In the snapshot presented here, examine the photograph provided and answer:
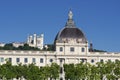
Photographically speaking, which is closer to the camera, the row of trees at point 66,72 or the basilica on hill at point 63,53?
the row of trees at point 66,72

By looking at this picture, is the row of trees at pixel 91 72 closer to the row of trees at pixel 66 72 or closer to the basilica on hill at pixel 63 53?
the row of trees at pixel 66 72

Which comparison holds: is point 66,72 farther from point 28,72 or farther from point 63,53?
point 63,53

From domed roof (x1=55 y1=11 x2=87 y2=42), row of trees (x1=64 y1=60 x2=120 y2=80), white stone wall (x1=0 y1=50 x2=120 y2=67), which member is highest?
domed roof (x1=55 y1=11 x2=87 y2=42)

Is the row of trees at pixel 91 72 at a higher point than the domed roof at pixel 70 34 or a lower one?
lower

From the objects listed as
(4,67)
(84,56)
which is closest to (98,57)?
(84,56)

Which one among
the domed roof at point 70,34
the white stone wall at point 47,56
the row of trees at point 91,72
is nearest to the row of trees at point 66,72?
the row of trees at point 91,72

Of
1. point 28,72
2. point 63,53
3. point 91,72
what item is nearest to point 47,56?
point 63,53

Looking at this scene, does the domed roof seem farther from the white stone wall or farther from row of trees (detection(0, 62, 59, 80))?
row of trees (detection(0, 62, 59, 80))

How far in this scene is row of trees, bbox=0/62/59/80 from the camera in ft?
404

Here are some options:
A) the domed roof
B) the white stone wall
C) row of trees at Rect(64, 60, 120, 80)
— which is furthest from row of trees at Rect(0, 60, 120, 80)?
the domed roof

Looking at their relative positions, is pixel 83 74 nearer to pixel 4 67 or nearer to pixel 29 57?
pixel 4 67

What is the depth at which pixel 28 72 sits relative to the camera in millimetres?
125875

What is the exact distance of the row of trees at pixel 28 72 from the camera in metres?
123

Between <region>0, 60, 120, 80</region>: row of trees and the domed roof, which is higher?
the domed roof
